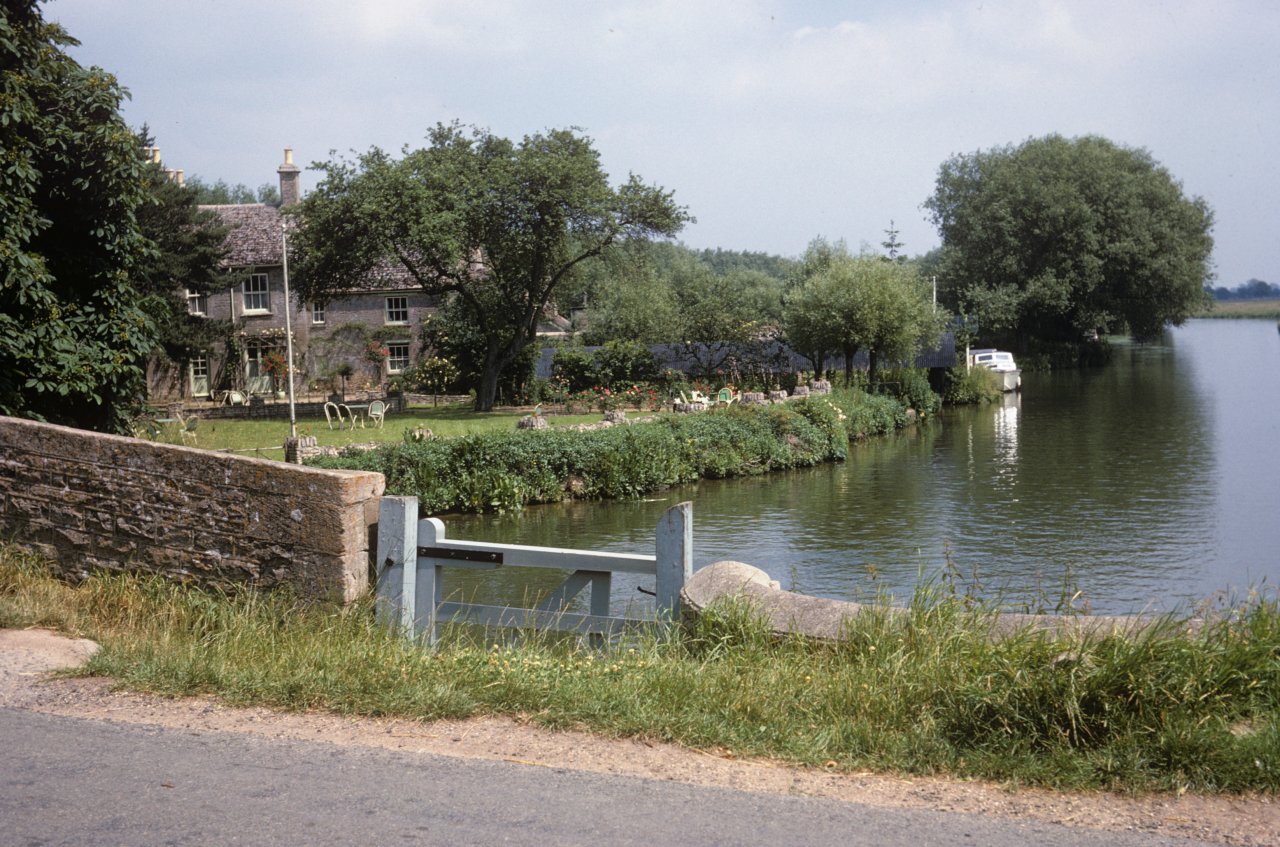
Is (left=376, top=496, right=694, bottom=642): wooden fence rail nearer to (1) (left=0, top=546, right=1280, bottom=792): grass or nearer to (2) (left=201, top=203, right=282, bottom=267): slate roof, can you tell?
(1) (left=0, top=546, right=1280, bottom=792): grass

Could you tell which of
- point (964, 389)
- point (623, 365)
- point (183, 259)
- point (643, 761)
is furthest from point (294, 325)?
point (643, 761)

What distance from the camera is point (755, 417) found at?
27.1 metres

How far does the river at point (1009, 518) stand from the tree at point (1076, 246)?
94.0ft

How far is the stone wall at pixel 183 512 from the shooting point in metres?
6.95

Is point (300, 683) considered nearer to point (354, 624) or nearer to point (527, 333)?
point (354, 624)

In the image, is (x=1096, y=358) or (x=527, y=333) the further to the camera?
(x=1096, y=358)

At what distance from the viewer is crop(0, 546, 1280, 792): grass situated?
14.8 feet

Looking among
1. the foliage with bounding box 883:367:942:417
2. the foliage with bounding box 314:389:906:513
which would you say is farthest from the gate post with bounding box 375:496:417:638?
the foliage with bounding box 883:367:942:417

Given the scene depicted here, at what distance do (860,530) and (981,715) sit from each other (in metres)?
13.8

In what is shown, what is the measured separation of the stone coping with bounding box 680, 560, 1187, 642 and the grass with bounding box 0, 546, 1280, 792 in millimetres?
89

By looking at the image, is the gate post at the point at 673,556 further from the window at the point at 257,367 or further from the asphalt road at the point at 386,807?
the window at the point at 257,367

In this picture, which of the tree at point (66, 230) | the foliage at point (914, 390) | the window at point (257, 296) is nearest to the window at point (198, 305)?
the window at point (257, 296)

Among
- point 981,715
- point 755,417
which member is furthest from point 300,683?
point 755,417

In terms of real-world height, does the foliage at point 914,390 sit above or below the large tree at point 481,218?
below
